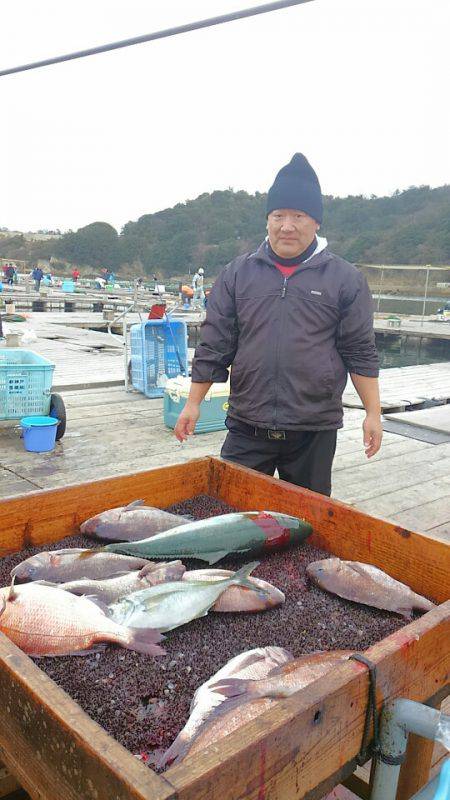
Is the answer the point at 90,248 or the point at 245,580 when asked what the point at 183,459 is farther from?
the point at 90,248

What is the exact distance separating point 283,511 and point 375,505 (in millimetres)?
2343

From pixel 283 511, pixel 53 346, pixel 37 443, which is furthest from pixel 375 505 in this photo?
pixel 53 346

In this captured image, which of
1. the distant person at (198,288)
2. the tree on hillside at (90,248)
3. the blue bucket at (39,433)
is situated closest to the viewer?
the blue bucket at (39,433)

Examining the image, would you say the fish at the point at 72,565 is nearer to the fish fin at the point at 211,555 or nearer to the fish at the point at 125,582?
the fish at the point at 125,582

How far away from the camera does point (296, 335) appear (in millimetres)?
2688

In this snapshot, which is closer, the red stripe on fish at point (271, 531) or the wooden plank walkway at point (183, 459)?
the red stripe on fish at point (271, 531)

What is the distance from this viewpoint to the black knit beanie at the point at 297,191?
267 centimetres

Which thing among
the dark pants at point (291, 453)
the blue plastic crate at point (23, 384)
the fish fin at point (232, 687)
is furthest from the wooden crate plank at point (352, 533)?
the blue plastic crate at point (23, 384)

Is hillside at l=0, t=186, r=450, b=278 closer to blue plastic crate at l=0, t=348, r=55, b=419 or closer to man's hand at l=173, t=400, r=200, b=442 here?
blue plastic crate at l=0, t=348, r=55, b=419

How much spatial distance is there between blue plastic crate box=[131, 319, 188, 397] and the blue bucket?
2317mm

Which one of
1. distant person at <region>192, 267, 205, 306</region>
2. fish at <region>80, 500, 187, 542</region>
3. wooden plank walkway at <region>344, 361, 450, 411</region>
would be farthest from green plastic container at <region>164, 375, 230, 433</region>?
distant person at <region>192, 267, 205, 306</region>

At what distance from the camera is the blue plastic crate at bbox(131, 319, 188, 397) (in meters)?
7.64

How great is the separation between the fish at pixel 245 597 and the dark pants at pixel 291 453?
1073mm

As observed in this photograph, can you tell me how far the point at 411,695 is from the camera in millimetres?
1397
